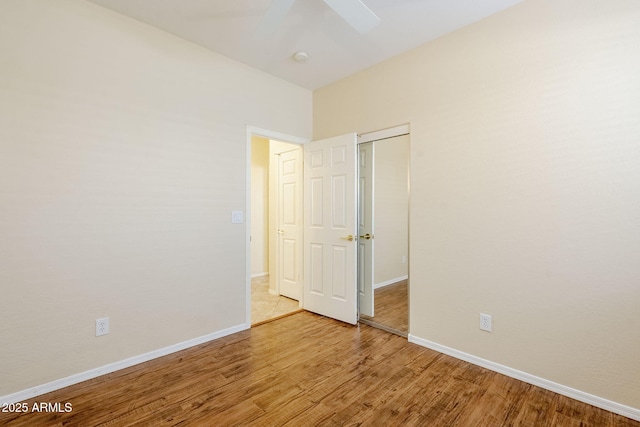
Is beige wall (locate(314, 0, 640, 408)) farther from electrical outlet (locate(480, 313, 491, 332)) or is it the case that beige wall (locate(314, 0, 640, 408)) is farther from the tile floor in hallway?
the tile floor in hallway

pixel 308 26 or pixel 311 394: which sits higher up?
pixel 308 26

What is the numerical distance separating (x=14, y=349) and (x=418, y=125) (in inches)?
133

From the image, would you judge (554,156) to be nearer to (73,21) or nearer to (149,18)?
(149,18)

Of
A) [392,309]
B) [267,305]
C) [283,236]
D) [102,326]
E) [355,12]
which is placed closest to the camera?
[355,12]

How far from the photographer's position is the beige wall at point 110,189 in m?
1.82

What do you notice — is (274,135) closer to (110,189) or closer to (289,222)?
(289,222)

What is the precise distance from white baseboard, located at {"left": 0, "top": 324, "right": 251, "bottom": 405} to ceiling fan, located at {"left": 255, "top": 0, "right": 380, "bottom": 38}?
2550 mm

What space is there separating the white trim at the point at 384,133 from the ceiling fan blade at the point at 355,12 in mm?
1120

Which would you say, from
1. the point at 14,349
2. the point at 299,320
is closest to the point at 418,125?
the point at 299,320

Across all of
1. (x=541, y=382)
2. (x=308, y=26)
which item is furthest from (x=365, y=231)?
(x=308, y=26)

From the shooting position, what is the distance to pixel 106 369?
2115mm

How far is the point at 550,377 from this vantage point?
1924 millimetres

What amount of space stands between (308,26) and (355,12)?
826 mm

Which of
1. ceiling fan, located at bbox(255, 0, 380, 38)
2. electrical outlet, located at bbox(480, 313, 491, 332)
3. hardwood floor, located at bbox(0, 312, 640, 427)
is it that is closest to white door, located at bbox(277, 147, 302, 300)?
hardwood floor, located at bbox(0, 312, 640, 427)
